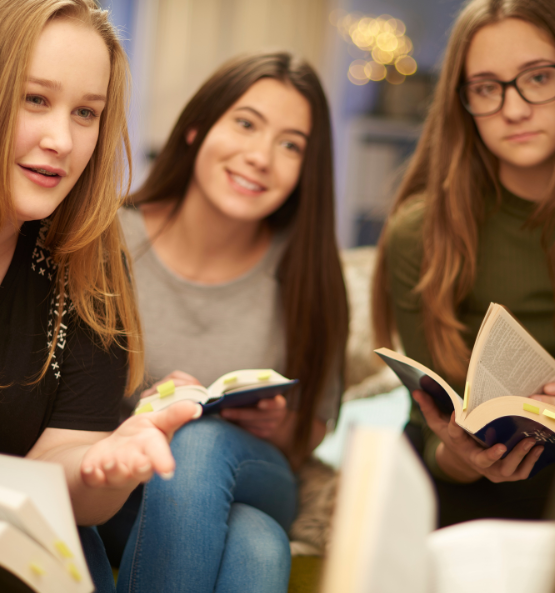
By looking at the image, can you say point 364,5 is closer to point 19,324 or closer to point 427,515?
point 19,324

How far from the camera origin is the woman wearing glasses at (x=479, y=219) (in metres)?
1.02

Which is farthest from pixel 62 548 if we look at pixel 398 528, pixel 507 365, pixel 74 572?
pixel 507 365

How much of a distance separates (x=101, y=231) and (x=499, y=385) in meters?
0.57

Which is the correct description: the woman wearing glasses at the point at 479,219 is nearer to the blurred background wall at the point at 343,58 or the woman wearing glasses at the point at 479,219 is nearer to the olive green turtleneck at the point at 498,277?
the olive green turtleneck at the point at 498,277

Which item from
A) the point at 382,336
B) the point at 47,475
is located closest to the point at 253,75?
the point at 382,336

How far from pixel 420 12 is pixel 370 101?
1.71 ft

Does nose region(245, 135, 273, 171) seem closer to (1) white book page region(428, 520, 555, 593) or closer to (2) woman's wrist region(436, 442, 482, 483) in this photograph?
(2) woman's wrist region(436, 442, 482, 483)

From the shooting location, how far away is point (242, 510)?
98 centimetres

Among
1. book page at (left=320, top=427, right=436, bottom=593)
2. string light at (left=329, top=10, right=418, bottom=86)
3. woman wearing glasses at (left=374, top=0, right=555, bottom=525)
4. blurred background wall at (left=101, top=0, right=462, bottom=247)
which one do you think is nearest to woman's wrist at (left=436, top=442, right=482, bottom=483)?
woman wearing glasses at (left=374, top=0, right=555, bottom=525)

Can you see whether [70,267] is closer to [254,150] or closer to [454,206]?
[254,150]

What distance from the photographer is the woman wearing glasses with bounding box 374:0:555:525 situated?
3.35 ft

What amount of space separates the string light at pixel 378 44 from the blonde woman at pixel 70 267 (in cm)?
280

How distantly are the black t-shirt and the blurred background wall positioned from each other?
2411 mm

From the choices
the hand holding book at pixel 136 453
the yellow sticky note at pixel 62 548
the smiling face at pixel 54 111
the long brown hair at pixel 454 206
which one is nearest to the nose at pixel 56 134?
the smiling face at pixel 54 111
